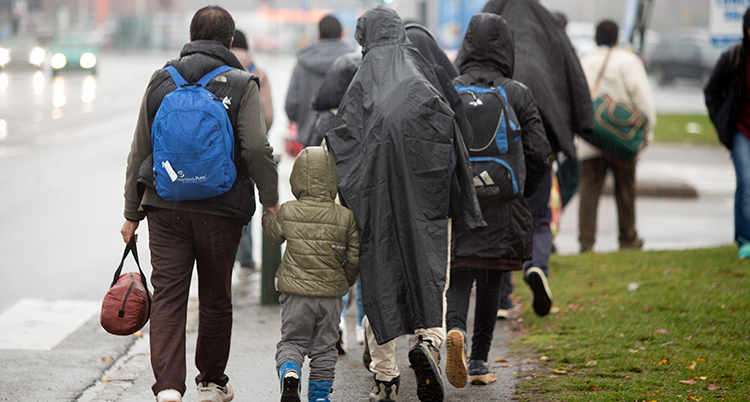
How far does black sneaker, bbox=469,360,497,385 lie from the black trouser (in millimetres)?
35

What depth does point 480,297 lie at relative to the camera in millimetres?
4695

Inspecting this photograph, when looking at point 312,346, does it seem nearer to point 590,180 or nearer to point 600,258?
point 600,258

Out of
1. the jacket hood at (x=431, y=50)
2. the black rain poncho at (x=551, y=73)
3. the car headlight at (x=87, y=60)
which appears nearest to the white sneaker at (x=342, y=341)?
Answer: the jacket hood at (x=431, y=50)

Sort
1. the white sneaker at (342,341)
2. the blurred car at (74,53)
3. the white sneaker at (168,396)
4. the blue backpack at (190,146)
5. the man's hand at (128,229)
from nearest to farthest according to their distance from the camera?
the blue backpack at (190,146), the white sneaker at (168,396), the man's hand at (128,229), the white sneaker at (342,341), the blurred car at (74,53)

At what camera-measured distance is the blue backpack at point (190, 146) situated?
3.73 metres

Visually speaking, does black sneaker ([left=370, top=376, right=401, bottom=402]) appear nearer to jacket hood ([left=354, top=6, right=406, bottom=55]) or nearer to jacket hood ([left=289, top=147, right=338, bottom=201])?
jacket hood ([left=289, top=147, right=338, bottom=201])

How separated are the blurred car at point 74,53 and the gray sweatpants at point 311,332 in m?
34.8

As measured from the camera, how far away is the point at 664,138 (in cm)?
1977

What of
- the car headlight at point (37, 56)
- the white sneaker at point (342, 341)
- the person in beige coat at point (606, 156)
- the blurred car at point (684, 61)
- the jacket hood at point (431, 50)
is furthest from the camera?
the blurred car at point (684, 61)

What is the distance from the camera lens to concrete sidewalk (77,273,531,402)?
4.50m

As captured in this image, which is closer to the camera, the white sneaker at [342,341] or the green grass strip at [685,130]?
the white sneaker at [342,341]

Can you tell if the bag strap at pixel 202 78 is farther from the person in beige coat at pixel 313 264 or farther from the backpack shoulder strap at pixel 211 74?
the person in beige coat at pixel 313 264

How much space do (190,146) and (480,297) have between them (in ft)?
6.31

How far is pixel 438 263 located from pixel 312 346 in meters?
0.75
